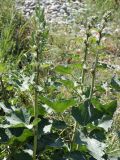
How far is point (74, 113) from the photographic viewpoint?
1.92 m

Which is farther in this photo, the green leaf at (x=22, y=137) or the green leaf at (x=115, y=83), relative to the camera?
the green leaf at (x=115, y=83)

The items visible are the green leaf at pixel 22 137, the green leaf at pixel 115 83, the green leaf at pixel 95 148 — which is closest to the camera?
the green leaf at pixel 95 148

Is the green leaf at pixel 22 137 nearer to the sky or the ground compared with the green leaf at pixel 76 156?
nearer to the sky

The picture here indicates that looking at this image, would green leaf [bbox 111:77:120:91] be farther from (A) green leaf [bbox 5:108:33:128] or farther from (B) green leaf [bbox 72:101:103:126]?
(A) green leaf [bbox 5:108:33:128]

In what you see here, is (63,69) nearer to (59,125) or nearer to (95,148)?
(59,125)

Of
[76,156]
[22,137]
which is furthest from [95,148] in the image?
[22,137]

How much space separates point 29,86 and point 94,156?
17.2 inches

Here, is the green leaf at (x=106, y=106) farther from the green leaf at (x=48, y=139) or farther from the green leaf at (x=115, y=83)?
the green leaf at (x=48, y=139)

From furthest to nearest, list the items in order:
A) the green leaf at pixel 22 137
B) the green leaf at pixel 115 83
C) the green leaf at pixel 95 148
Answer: the green leaf at pixel 115 83, the green leaf at pixel 22 137, the green leaf at pixel 95 148

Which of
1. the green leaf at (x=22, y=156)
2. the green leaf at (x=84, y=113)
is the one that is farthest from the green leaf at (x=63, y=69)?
the green leaf at (x=22, y=156)

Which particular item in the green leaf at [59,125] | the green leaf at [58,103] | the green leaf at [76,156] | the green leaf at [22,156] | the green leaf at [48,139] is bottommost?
the green leaf at [22,156]

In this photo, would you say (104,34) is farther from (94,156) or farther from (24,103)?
(24,103)

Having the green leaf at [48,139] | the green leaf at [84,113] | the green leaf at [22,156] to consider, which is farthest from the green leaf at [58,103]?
the green leaf at [22,156]

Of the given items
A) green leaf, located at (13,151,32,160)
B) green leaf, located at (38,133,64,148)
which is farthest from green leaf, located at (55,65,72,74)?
green leaf, located at (13,151,32,160)
